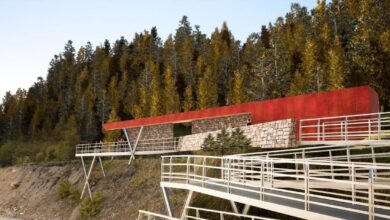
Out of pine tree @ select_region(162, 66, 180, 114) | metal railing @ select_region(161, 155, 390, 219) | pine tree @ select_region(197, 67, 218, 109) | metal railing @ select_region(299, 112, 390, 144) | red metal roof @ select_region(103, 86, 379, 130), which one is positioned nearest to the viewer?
metal railing @ select_region(161, 155, 390, 219)

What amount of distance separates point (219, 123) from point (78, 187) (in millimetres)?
16473

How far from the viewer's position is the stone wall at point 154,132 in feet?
110

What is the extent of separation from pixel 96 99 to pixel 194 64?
25867 millimetres

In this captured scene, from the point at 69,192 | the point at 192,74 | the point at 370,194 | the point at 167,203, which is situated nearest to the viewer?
the point at 370,194

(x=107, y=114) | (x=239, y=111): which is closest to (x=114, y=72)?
(x=107, y=114)

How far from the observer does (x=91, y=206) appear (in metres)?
31.3

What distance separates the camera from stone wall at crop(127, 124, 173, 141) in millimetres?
33438

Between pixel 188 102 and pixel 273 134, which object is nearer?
pixel 273 134

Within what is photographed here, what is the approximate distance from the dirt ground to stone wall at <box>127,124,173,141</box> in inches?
84.6

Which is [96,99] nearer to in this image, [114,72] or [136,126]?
[114,72]

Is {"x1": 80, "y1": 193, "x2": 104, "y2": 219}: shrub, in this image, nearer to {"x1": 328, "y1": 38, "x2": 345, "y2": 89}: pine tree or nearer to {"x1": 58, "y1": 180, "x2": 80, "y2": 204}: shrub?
{"x1": 58, "y1": 180, "x2": 80, "y2": 204}: shrub

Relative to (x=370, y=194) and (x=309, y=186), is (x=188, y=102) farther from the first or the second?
(x=370, y=194)

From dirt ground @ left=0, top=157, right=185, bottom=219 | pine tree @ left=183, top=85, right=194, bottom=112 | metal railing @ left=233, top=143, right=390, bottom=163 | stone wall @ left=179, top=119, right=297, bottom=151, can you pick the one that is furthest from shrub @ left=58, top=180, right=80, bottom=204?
pine tree @ left=183, top=85, right=194, bottom=112

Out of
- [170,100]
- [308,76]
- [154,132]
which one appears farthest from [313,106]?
[170,100]
